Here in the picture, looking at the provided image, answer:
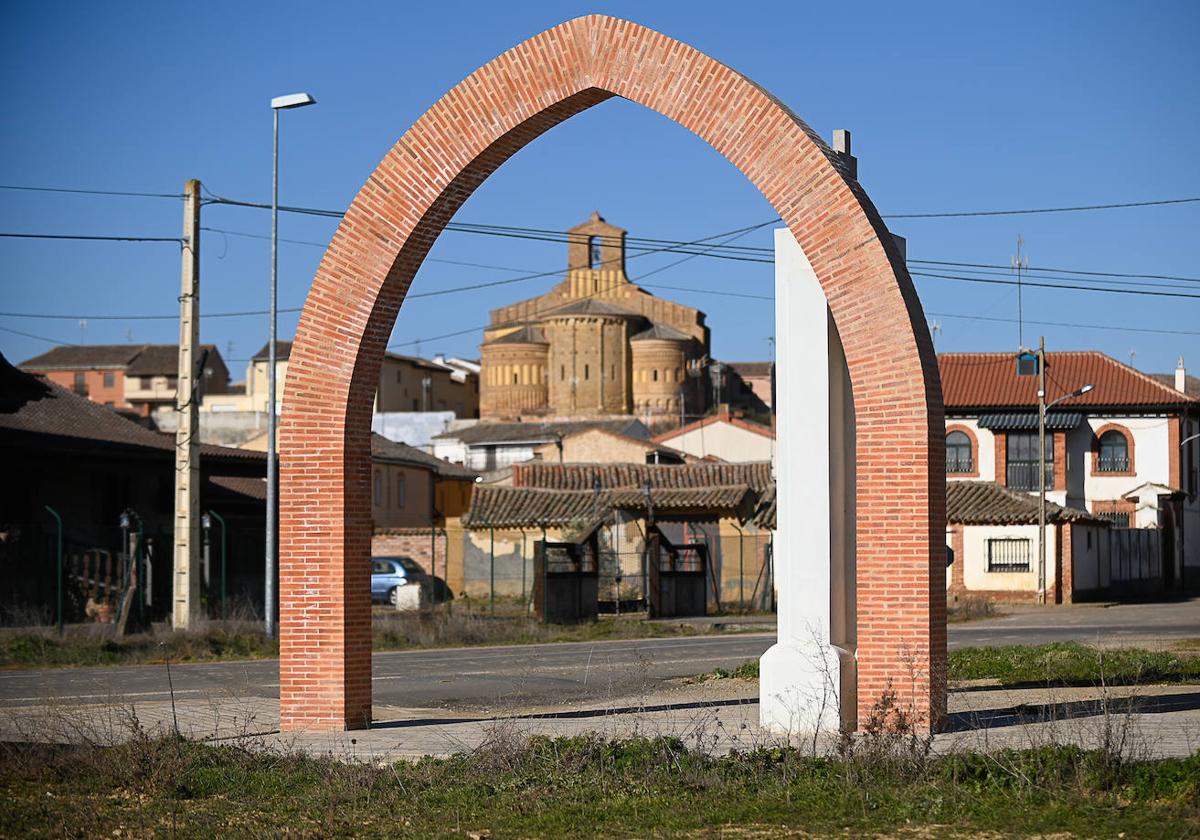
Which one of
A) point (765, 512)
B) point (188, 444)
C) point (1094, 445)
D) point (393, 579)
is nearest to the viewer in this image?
point (188, 444)

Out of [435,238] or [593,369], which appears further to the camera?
[593,369]

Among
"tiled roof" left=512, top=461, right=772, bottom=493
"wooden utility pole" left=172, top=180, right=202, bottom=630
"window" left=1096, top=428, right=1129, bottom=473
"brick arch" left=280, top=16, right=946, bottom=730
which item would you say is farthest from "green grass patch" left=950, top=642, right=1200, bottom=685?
"window" left=1096, top=428, right=1129, bottom=473

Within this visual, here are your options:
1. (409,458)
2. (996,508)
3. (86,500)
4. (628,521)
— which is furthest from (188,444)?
(409,458)

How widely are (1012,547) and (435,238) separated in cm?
3542

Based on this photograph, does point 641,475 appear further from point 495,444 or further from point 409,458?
point 495,444

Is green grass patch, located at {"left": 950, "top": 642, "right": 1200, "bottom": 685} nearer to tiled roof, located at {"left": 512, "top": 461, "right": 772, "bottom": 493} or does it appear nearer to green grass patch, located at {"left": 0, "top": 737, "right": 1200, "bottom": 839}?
green grass patch, located at {"left": 0, "top": 737, "right": 1200, "bottom": 839}

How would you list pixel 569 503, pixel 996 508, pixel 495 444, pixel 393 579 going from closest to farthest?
1. pixel 393 579
2. pixel 569 503
3. pixel 996 508
4. pixel 495 444

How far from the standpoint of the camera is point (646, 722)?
45.9ft

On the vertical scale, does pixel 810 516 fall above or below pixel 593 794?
above

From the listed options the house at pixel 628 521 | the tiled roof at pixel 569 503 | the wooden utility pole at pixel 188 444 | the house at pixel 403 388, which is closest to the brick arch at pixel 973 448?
the house at pixel 628 521

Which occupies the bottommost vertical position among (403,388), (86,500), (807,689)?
(807,689)

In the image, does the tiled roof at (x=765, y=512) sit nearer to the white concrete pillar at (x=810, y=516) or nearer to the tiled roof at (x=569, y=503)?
the tiled roof at (x=569, y=503)

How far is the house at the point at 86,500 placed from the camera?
31.2 m

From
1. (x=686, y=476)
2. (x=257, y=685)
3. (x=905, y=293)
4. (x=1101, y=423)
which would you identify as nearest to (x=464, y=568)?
(x=686, y=476)
